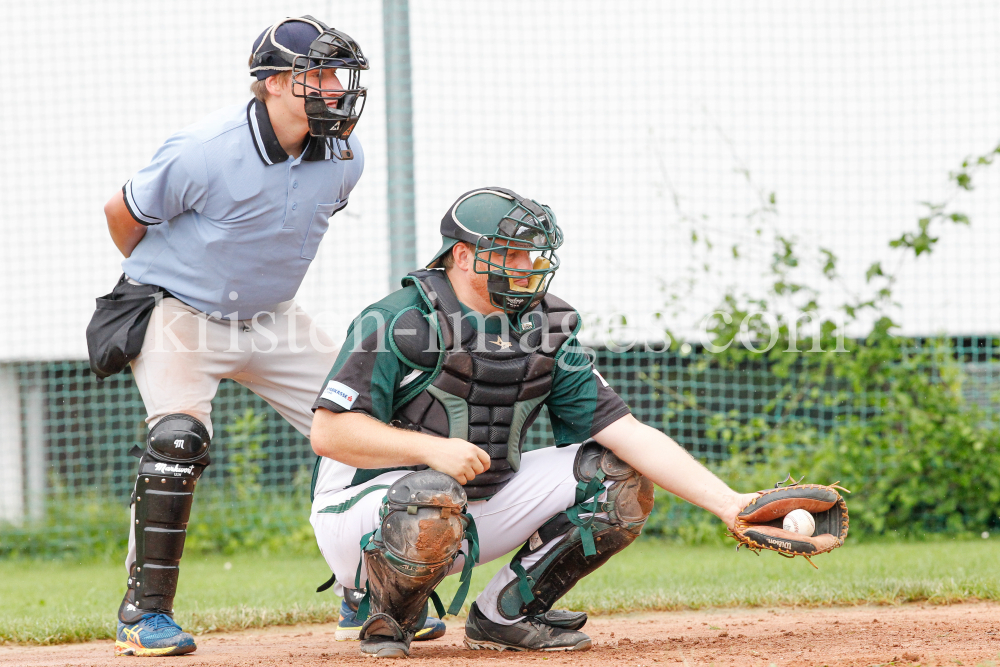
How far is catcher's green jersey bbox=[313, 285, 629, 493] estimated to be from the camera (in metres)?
2.86

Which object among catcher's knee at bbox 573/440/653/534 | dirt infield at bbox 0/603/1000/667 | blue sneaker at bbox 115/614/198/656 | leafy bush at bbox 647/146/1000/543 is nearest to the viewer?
dirt infield at bbox 0/603/1000/667

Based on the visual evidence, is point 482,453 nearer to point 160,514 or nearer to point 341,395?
point 341,395

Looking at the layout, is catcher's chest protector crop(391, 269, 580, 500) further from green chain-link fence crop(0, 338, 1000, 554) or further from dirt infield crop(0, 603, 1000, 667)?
green chain-link fence crop(0, 338, 1000, 554)

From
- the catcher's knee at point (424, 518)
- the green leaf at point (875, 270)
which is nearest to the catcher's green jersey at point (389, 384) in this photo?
the catcher's knee at point (424, 518)

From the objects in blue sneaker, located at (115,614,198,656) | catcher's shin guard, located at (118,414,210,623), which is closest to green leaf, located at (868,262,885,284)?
catcher's shin guard, located at (118,414,210,623)

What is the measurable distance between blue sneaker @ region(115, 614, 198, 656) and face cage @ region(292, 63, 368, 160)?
1.75 m

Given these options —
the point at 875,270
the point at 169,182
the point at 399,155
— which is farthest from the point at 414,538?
the point at 875,270

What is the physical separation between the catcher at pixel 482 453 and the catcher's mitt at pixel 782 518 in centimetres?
4

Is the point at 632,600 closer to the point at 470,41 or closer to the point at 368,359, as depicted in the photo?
the point at 368,359

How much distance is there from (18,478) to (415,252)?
144 inches

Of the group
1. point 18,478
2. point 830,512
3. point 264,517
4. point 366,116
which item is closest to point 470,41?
point 366,116

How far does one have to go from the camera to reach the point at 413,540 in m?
2.77

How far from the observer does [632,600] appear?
4.27m

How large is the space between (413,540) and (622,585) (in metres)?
2.25
